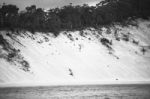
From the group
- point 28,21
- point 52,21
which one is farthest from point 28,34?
point 52,21

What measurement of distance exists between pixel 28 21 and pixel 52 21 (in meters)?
5.86

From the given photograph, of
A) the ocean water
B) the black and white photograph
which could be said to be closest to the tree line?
the black and white photograph

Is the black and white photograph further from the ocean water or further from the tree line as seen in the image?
the ocean water

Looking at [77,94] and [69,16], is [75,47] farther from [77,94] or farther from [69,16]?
[77,94]

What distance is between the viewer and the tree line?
182ft

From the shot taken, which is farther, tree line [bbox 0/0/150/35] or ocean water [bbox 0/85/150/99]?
tree line [bbox 0/0/150/35]

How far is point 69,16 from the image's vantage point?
63.6 m

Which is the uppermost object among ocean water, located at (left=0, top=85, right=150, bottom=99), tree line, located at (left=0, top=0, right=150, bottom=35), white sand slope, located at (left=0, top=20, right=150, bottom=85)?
tree line, located at (left=0, top=0, right=150, bottom=35)

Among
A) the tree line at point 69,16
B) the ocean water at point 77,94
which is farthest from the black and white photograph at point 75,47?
the ocean water at point 77,94

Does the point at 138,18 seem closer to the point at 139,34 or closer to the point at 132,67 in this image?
the point at 139,34

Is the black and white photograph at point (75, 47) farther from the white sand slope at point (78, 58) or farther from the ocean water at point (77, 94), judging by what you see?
the ocean water at point (77, 94)

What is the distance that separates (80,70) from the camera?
48656 mm

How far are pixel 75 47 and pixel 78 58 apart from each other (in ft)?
12.6

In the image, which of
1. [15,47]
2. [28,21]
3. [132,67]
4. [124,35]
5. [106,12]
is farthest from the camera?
[106,12]
